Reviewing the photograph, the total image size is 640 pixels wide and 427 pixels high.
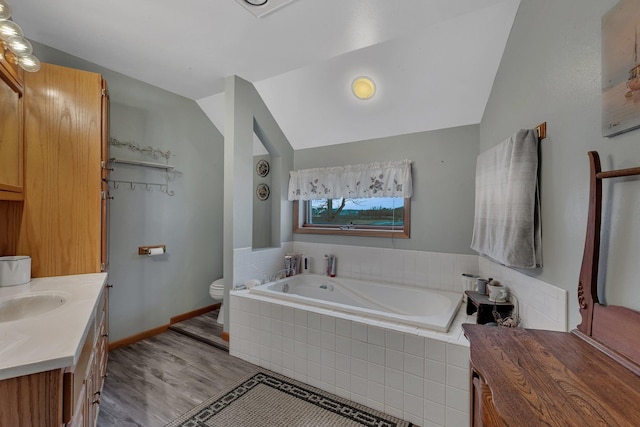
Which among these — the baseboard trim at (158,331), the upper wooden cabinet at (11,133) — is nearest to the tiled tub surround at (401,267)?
the baseboard trim at (158,331)

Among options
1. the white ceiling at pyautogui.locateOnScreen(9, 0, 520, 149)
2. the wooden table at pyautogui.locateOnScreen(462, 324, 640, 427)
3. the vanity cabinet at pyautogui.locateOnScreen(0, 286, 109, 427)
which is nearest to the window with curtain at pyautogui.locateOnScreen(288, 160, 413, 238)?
the white ceiling at pyautogui.locateOnScreen(9, 0, 520, 149)

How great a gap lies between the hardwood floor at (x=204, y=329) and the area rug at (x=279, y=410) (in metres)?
0.74

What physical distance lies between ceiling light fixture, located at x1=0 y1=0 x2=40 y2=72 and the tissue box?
106 centimetres

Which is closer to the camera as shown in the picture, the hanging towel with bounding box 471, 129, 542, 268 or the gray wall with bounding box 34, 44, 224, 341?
the hanging towel with bounding box 471, 129, 542, 268

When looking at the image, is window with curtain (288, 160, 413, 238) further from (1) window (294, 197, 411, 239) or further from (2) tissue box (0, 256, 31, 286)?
(2) tissue box (0, 256, 31, 286)

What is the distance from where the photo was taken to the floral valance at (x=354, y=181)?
2881mm

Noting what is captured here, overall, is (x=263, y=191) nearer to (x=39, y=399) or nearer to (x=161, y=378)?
(x=161, y=378)

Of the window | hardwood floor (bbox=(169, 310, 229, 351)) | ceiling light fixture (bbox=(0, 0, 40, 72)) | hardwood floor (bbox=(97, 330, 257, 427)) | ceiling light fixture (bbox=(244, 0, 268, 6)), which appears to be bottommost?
hardwood floor (bbox=(97, 330, 257, 427))

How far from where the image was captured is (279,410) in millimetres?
1849

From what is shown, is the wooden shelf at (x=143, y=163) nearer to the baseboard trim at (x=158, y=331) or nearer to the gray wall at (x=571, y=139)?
the baseboard trim at (x=158, y=331)

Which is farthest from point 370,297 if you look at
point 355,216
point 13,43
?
point 13,43

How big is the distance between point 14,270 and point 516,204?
116 inches

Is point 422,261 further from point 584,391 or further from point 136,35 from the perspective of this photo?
point 136,35

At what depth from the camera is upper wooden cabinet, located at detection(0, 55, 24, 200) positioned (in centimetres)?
147
